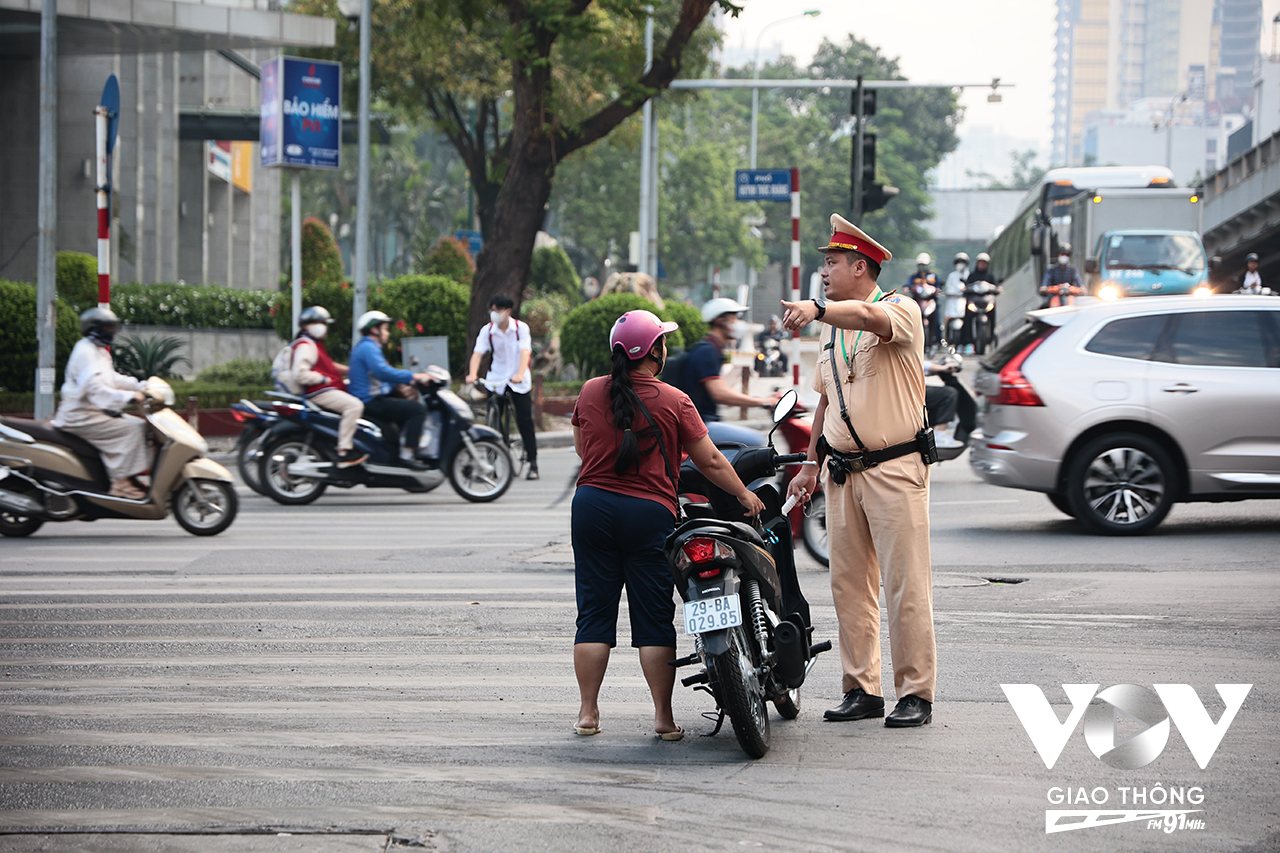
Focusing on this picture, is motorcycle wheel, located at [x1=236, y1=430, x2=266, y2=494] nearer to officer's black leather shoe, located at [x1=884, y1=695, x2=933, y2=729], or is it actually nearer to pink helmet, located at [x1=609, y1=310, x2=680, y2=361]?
pink helmet, located at [x1=609, y1=310, x2=680, y2=361]

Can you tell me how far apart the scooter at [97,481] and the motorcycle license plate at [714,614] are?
663cm

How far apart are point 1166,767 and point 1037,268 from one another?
28.7m

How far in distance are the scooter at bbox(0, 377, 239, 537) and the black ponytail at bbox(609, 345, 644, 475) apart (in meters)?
6.25

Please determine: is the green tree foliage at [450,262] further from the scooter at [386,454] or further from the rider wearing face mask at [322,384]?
the scooter at [386,454]

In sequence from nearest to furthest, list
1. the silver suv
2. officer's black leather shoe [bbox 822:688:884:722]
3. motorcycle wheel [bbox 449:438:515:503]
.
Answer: officer's black leather shoe [bbox 822:688:884:722] → the silver suv → motorcycle wheel [bbox 449:438:515:503]

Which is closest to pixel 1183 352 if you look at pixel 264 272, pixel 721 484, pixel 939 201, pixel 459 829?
pixel 721 484

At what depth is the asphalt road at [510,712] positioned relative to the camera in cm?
412

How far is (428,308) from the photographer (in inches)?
851

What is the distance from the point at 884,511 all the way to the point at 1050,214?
3020 centimetres

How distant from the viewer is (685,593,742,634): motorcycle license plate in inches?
→ 181

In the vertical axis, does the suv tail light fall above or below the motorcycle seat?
above

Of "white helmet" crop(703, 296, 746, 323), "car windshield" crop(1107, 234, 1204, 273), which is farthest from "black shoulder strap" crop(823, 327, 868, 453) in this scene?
"car windshield" crop(1107, 234, 1204, 273)

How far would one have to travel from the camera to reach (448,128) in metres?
31.9

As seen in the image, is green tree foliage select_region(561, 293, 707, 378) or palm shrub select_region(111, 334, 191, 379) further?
green tree foliage select_region(561, 293, 707, 378)
